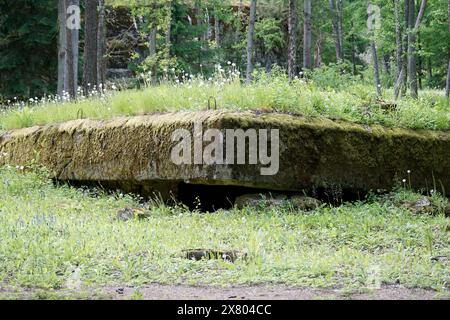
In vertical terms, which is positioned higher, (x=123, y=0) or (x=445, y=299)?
(x=123, y=0)

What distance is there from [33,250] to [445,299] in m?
4.03

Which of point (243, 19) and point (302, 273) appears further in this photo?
point (243, 19)

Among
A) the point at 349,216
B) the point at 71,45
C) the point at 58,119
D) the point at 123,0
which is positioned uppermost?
the point at 123,0

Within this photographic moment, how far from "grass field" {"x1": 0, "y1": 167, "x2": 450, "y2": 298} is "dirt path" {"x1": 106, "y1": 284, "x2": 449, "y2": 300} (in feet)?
0.49

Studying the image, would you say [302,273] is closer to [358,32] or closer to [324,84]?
[324,84]

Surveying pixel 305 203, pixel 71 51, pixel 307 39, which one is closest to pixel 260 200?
pixel 305 203

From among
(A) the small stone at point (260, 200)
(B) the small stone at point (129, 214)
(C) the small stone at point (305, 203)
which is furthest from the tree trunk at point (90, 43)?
(C) the small stone at point (305, 203)

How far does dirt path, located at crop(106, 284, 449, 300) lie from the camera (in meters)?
4.52

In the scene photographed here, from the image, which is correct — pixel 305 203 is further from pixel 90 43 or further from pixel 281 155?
pixel 90 43

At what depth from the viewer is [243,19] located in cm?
2947

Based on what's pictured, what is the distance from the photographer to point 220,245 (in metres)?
6.58

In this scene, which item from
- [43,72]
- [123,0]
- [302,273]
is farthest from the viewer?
[43,72]

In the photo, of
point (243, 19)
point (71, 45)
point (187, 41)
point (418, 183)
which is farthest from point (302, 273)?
point (243, 19)

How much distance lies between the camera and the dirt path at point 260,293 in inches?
178
